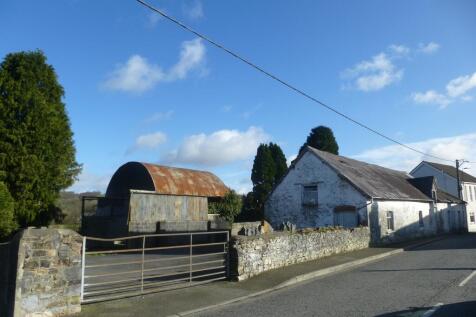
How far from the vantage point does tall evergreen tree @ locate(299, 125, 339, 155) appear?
1831 inches

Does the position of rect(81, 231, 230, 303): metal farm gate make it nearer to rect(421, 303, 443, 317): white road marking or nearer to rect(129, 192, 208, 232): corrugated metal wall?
rect(421, 303, 443, 317): white road marking

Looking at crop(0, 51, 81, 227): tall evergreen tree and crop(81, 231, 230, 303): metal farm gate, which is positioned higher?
crop(0, 51, 81, 227): tall evergreen tree

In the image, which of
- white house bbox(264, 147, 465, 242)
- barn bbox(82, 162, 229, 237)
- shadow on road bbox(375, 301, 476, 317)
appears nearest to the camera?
shadow on road bbox(375, 301, 476, 317)

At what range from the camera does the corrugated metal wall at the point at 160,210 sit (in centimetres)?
2355

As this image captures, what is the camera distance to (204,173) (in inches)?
1352

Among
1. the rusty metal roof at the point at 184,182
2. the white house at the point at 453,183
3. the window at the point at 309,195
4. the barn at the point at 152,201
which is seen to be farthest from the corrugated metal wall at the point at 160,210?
the white house at the point at 453,183

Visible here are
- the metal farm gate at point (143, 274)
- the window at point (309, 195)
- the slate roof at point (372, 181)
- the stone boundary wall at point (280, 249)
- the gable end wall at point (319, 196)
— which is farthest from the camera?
the window at point (309, 195)

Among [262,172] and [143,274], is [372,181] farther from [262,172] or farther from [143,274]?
[143,274]

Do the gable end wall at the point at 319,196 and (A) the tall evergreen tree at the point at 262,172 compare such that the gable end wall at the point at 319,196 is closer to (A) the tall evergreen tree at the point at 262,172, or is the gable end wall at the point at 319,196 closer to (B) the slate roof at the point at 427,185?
(A) the tall evergreen tree at the point at 262,172

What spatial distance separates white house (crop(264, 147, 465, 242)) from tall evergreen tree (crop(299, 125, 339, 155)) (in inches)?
515

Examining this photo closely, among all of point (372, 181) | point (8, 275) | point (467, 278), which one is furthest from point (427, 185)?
point (8, 275)

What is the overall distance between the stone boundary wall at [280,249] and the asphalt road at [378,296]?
171 cm

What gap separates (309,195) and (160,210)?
10121 millimetres

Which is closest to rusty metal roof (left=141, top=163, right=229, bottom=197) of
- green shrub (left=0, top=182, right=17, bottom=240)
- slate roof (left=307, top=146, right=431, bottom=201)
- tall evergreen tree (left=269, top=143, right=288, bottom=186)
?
slate roof (left=307, top=146, right=431, bottom=201)
